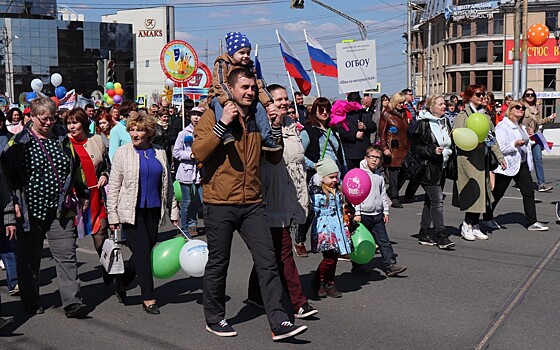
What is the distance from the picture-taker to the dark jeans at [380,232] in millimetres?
7402

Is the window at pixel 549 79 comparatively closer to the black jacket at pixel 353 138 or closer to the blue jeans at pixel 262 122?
the black jacket at pixel 353 138

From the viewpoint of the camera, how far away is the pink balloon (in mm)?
6797

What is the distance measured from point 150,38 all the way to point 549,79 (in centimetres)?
5559

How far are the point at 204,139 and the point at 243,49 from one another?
85 centimetres

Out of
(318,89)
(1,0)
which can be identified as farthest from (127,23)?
(318,89)

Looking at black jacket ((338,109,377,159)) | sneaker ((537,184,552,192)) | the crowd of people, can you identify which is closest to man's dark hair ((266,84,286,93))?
the crowd of people

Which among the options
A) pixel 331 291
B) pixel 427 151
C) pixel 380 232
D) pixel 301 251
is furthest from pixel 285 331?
pixel 427 151

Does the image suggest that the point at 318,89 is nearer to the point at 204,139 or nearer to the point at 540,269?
the point at 540,269

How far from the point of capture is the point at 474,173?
935cm

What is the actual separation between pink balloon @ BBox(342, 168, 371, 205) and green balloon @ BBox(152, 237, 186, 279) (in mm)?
1632

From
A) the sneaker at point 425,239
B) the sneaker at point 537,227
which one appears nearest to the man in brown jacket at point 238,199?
the sneaker at point 425,239

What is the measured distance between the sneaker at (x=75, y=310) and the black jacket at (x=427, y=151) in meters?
4.44

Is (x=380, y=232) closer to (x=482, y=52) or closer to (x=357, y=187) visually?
(x=357, y=187)

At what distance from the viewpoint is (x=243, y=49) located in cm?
562
